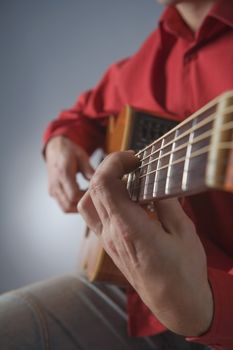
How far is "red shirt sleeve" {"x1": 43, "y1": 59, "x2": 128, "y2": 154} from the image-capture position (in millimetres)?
1007

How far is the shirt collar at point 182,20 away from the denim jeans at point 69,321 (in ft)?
1.93

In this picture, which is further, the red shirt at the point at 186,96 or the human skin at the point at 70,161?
the human skin at the point at 70,161

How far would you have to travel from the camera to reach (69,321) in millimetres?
694

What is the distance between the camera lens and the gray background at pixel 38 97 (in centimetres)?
160

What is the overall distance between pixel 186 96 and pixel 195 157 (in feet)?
1.70

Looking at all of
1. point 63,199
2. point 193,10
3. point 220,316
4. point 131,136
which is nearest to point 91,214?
point 220,316

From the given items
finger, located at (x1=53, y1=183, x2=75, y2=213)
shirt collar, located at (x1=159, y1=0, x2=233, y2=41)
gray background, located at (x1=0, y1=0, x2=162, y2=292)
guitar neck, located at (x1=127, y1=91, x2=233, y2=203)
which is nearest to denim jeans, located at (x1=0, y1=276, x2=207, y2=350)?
finger, located at (x1=53, y1=183, x2=75, y2=213)

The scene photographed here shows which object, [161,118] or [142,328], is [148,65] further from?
[142,328]

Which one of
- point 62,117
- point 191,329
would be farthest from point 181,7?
point 191,329

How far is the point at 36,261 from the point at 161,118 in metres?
1.21

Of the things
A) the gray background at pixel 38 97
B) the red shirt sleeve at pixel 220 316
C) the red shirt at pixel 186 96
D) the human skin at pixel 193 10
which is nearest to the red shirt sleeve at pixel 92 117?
the red shirt at pixel 186 96

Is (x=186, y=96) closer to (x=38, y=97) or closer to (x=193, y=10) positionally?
(x=193, y=10)

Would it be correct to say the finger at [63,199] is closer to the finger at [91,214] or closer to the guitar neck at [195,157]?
the finger at [91,214]

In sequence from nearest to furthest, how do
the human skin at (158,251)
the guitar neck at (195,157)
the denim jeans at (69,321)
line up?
the guitar neck at (195,157), the human skin at (158,251), the denim jeans at (69,321)
